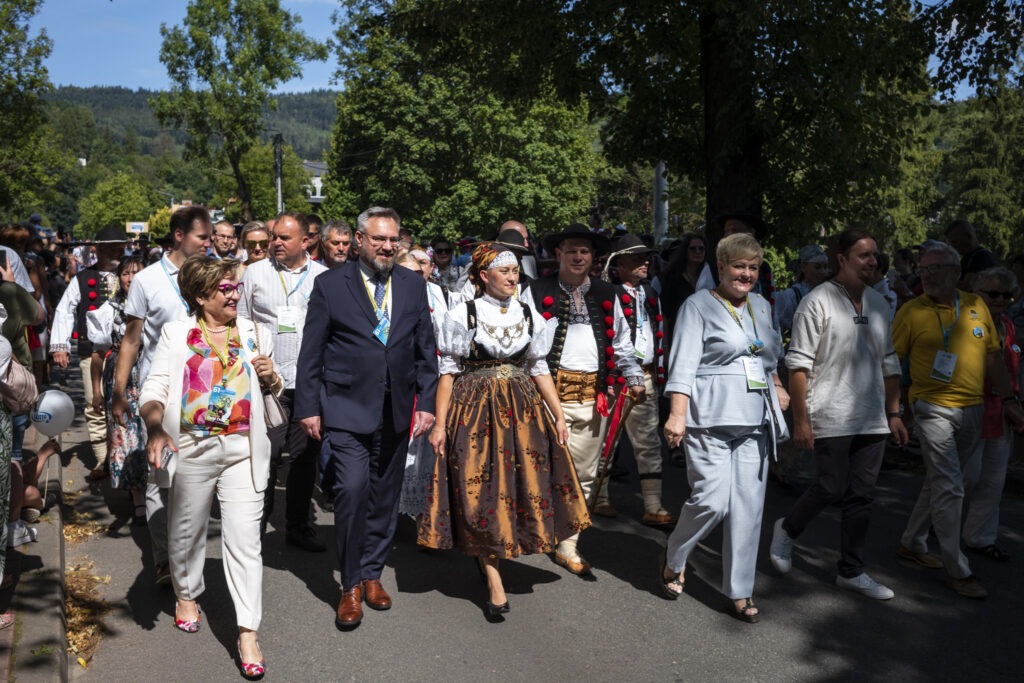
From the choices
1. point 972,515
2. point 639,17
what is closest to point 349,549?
point 972,515

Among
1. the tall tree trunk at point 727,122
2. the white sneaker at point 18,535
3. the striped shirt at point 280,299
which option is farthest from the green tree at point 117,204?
the white sneaker at point 18,535

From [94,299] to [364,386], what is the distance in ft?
13.6

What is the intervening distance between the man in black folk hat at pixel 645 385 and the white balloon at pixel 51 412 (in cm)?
349

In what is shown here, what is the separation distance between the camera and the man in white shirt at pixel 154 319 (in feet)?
19.2

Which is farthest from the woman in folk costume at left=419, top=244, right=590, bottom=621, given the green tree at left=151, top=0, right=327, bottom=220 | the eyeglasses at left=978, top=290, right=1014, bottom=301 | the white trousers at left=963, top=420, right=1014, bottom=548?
the green tree at left=151, top=0, right=327, bottom=220

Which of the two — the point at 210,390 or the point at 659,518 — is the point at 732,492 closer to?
the point at 659,518

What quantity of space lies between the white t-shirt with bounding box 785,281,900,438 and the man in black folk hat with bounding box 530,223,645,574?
44.3 inches

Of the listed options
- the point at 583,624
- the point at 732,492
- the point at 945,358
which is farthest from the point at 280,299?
the point at 945,358

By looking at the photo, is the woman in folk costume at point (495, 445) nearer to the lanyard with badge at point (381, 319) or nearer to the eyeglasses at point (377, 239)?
the lanyard with badge at point (381, 319)

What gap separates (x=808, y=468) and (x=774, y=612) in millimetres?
3696

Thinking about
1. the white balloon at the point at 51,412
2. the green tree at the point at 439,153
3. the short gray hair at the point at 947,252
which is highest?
the green tree at the point at 439,153

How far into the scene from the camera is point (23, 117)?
2775cm

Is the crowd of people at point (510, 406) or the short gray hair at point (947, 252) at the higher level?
the short gray hair at point (947, 252)

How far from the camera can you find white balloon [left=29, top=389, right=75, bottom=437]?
6.42 metres
